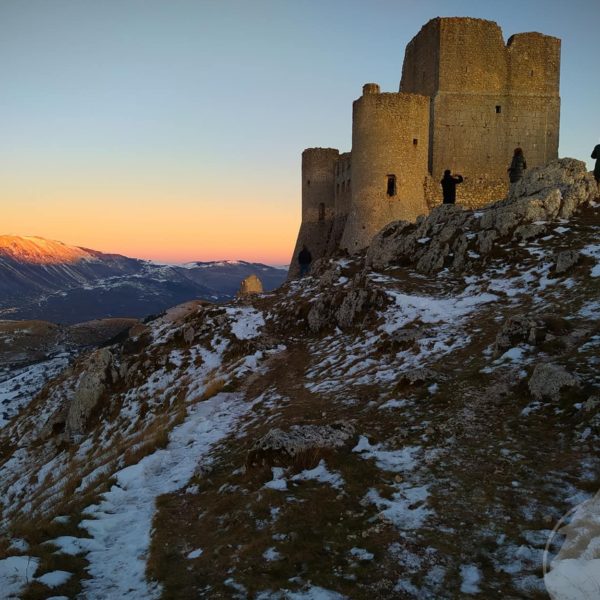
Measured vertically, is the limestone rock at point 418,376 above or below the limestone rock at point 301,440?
above

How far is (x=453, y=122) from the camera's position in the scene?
35312 millimetres

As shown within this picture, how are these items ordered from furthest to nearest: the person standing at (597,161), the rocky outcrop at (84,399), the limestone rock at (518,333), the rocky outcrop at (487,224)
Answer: the person standing at (597,161) < the rocky outcrop at (487,224) < the rocky outcrop at (84,399) < the limestone rock at (518,333)

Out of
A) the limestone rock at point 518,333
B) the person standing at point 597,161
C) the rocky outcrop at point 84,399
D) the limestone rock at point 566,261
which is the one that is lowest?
the rocky outcrop at point 84,399

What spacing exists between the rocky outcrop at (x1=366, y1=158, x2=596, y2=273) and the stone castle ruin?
779cm

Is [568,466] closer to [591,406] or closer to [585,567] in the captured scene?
[591,406]

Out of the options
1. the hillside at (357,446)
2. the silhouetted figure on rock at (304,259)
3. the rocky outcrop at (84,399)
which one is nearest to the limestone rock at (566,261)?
the hillside at (357,446)

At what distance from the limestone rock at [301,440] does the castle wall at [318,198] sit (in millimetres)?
35676

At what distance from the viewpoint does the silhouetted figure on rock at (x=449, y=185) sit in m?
35.6

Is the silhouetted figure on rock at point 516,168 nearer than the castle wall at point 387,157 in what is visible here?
No

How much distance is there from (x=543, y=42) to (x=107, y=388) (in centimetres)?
3617

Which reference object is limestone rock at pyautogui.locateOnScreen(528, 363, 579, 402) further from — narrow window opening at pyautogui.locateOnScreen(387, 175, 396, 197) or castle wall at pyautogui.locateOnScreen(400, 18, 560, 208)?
castle wall at pyautogui.locateOnScreen(400, 18, 560, 208)

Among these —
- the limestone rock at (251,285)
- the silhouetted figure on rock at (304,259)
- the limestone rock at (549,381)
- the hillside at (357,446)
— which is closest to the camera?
the hillside at (357,446)

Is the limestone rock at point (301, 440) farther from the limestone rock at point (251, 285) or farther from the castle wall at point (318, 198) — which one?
the limestone rock at point (251, 285)

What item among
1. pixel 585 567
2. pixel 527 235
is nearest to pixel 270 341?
pixel 527 235
